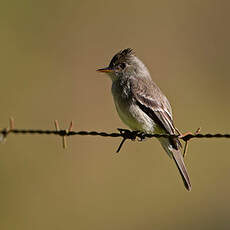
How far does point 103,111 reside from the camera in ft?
40.5

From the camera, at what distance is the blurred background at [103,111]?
9789 mm

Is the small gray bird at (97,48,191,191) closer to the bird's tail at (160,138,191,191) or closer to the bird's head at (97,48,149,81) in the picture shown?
the bird's tail at (160,138,191,191)

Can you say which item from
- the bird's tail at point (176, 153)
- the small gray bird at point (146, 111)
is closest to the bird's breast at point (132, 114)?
the small gray bird at point (146, 111)

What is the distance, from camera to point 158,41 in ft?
47.4

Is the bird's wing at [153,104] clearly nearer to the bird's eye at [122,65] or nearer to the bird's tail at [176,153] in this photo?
the bird's tail at [176,153]

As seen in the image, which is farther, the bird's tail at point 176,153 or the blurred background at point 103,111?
the blurred background at point 103,111

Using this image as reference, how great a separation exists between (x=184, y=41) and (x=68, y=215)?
669cm

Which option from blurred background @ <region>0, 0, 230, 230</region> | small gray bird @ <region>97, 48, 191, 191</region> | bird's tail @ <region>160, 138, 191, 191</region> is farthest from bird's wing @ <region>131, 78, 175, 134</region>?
blurred background @ <region>0, 0, 230, 230</region>

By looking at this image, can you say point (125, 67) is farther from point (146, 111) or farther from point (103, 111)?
point (103, 111)

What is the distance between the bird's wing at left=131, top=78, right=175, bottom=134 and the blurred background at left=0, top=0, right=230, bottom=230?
10.2ft

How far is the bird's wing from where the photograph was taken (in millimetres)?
6688

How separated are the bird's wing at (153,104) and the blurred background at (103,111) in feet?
10.2

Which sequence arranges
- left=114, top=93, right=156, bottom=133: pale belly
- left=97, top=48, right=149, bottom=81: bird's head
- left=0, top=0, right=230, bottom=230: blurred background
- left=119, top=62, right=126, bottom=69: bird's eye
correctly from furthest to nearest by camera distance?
left=0, top=0, right=230, bottom=230: blurred background, left=119, top=62, right=126, bottom=69: bird's eye, left=97, top=48, right=149, bottom=81: bird's head, left=114, top=93, right=156, bottom=133: pale belly

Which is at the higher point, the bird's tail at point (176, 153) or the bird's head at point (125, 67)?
the bird's head at point (125, 67)
